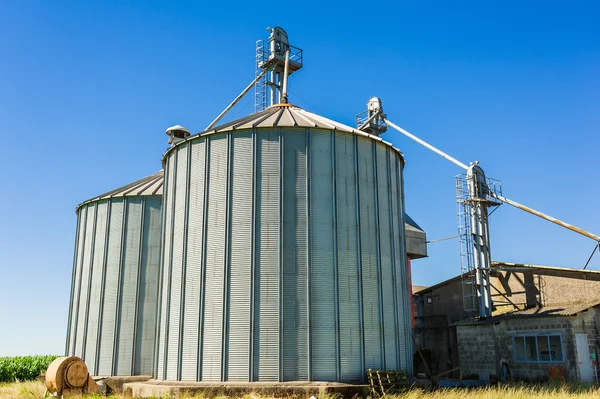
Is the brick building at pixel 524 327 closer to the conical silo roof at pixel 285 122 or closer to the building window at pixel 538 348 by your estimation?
the building window at pixel 538 348

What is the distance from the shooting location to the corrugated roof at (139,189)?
30.0 meters

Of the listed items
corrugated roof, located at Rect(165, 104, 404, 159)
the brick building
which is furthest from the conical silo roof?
the brick building

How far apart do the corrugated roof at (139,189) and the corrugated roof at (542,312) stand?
20.3 meters

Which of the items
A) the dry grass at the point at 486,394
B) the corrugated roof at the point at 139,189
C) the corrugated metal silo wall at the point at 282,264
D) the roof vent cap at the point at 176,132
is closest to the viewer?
the dry grass at the point at 486,394

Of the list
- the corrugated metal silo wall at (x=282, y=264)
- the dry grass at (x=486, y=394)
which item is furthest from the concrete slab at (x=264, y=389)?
the corrugated metal silo wall at (x=282, y=264)

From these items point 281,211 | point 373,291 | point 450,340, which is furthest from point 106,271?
Answer: point 450,340

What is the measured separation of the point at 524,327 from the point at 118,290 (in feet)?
72.8

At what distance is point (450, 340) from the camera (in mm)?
39719

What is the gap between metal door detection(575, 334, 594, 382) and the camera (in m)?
28.3

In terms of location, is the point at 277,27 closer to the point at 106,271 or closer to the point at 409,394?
the point at 106,271

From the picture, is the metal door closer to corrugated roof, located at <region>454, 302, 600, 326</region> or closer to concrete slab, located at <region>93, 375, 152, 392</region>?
corrugated roof, located at <region>454, 302, 600, 326</region>

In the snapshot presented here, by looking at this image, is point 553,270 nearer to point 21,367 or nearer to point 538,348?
point 538,348

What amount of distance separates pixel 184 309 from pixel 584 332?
21003mm

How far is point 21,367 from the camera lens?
135ft
